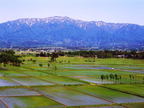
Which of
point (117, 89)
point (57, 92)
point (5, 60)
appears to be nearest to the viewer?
point (57, 92)

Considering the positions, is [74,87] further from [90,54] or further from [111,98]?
[90,54]

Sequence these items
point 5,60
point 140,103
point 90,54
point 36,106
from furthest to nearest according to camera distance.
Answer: point 90,54 < point 5,60 < point 140,103 < point 36,106

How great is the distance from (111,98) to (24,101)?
887cm

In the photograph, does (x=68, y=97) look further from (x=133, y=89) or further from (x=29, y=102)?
(x=133, y=89)

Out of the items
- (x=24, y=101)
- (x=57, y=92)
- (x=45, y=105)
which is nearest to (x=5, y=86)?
(x=57, y=92)

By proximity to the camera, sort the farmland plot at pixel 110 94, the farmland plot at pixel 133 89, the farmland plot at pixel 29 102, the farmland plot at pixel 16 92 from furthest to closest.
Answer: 1. the farmland plot at pixel 133 89
2. the farmland plot at pixel 16 92
3. the farmland plot at pixel 110 94
4. the farmland plot at pixel 29 102

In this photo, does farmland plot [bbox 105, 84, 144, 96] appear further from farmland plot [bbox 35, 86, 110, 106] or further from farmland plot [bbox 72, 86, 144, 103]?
farmland plot [bbox 35, 86, 110, 106]

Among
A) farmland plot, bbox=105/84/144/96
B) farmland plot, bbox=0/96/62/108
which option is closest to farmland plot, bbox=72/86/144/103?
farmland plot, bbox=105/84/144/96

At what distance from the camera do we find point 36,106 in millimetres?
27516

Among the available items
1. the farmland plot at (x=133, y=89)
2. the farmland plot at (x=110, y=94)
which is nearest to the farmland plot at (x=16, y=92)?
the farmland plot at (x=110, y=94)

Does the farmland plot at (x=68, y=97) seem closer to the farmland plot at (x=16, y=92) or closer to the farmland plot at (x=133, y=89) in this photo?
the farmland plot at (x=16, y=92)

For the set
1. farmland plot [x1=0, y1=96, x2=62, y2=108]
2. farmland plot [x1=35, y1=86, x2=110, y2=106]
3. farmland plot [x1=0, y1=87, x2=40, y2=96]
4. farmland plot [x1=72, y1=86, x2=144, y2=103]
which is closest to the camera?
farmland plot [x1=0, y1=96, x2=62, y2=108]

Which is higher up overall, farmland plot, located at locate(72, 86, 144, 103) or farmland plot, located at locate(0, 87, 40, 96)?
farmland plot, located at locate(0, 87, 40, 96)

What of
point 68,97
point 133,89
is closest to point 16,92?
point 68,97
